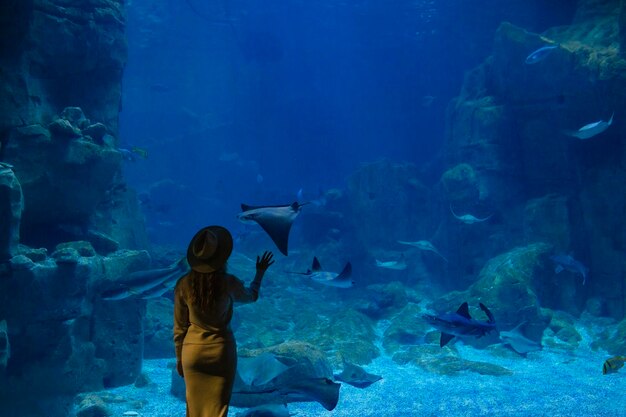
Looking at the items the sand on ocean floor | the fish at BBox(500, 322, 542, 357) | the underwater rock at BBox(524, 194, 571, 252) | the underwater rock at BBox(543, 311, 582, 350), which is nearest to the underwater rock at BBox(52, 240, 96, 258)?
the sand on ocean floor

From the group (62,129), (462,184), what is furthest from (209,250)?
(462,184)

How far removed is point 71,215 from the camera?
8570 millimetres

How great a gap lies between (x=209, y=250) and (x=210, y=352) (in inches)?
24.1

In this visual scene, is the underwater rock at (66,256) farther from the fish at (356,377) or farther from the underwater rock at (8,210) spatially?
the fish at (356,377)

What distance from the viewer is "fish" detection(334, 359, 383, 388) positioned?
671 cm

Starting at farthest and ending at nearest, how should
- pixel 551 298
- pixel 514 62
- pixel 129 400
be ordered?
pixel 514 62, pixel 551 298, pixel 129 400

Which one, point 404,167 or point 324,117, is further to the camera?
point 324,117

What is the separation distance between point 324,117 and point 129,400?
4143 cm

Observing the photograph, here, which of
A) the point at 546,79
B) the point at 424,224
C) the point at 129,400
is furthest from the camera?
the point at 424,224

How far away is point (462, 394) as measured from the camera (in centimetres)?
671

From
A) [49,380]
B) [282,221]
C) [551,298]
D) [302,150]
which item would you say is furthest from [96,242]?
[302,150]

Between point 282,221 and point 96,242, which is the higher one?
point 282,221

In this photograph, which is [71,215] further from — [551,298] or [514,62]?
[514,62]

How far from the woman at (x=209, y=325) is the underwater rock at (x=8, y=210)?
16.4 ft
